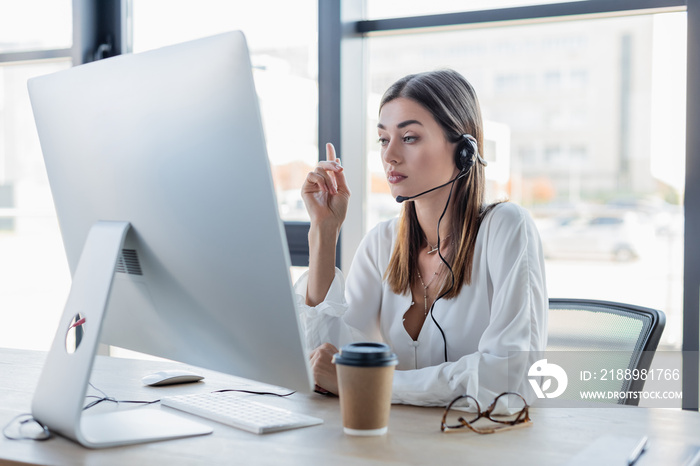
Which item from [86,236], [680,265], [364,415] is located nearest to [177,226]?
[86,236]

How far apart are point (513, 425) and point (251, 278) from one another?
20.0 inches

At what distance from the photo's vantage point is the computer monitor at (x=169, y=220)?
88cm

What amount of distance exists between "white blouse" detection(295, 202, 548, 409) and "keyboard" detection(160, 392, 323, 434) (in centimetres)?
23

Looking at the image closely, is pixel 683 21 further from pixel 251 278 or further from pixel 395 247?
pixel 251 278

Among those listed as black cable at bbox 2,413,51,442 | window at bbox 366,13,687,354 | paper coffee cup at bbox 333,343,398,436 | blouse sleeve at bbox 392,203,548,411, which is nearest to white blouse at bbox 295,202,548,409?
blouse sleeve at bbox 392,203,548,411

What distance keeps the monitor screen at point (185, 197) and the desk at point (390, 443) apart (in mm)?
107

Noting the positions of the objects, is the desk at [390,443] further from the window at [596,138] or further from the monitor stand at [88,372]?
the window at [596,138]

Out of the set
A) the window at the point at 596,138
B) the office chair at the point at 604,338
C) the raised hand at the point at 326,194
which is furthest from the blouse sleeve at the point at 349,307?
the window at the point at 596,138

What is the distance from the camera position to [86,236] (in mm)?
1166

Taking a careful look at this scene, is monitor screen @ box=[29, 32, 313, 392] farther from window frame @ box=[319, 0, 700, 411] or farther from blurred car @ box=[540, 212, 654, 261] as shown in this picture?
blurred car @ box=[540, 212, 654, 261]

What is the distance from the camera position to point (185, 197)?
970 mm

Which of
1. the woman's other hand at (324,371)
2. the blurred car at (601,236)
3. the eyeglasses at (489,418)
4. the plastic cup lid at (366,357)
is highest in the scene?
the blurred car at (601,236)

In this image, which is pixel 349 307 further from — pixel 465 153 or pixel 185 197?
pixel 185 197

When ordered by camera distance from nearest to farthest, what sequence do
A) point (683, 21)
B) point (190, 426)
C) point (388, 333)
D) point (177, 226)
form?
point (177, 226) < point (190, 426) < point (388, 333) < point (683, 21)
